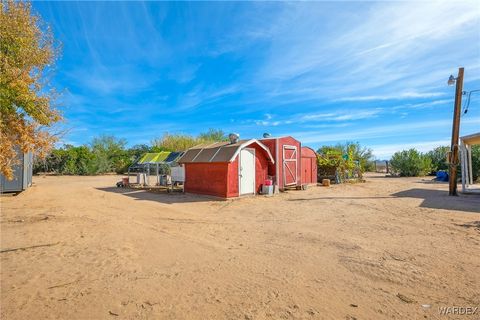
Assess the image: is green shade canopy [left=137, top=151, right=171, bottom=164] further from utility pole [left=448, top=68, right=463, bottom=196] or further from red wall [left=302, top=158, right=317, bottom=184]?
utility pole [left=448, top=68, right=463, bottom=196]

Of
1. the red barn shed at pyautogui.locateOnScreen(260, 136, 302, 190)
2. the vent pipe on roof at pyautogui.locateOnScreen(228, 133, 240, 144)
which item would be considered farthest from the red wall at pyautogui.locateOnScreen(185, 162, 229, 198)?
the red barn shed at pyautogui.locateOnScreen(260, 136, 302, 190)

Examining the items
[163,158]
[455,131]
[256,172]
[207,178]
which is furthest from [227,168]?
[455,131]

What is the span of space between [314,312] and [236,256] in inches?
77.9

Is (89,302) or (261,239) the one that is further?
(261,239)

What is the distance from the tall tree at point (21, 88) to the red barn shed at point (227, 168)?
7.12 meters

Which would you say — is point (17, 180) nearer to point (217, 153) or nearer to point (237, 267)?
point (217, 153)

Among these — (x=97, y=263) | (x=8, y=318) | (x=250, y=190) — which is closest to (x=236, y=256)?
(x=97, y=263)

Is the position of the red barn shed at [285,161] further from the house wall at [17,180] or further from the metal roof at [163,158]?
the house wall at [17,180]

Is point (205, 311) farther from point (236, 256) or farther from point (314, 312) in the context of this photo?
point (236, 256)

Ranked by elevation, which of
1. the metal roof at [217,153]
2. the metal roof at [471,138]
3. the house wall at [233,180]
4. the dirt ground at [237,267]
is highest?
the metal roof at [471,138]

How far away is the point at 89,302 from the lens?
3135mm

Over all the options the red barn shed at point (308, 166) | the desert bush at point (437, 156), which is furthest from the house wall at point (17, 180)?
the desert bush at point (437, 156)

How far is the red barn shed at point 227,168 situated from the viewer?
1316 centimetres

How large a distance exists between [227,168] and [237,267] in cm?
886
